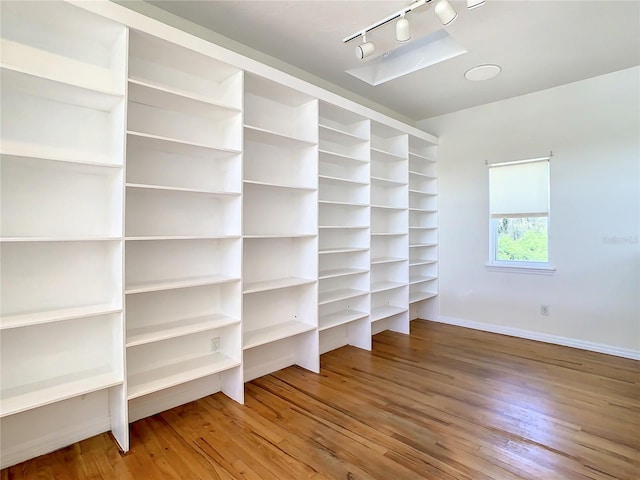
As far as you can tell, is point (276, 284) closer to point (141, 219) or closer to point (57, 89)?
point (141, 219)

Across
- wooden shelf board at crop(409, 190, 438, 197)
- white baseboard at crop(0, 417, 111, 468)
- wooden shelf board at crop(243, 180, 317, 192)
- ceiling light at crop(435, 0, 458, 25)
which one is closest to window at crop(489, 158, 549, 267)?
wooden shelf board at crop(409, 190, 438, 197)

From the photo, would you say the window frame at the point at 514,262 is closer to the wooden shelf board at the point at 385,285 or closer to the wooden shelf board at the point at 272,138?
the wooden shelf board at the point at 385,285

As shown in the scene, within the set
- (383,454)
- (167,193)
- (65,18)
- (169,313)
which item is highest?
(65,18)

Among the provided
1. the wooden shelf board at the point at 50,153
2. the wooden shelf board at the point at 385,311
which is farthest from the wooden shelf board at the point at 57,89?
the wooden shelf board at the point at 385,311

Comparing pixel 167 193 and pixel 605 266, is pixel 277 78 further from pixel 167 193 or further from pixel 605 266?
pixel 605 266

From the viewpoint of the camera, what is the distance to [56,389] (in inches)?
69.5

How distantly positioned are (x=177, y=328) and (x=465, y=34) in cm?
306

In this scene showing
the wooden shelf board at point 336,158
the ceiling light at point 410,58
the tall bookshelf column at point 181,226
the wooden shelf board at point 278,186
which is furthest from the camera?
the wooden shelf board at point 336,158

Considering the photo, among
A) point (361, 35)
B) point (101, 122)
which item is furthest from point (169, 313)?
point (361, 35)

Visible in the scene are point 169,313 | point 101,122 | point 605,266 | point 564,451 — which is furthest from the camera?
point 605,266

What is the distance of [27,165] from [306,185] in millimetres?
1878

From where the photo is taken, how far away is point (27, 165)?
1818 mm

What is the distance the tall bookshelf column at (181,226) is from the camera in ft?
7.12

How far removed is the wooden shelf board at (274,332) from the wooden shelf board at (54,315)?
3.19ft
